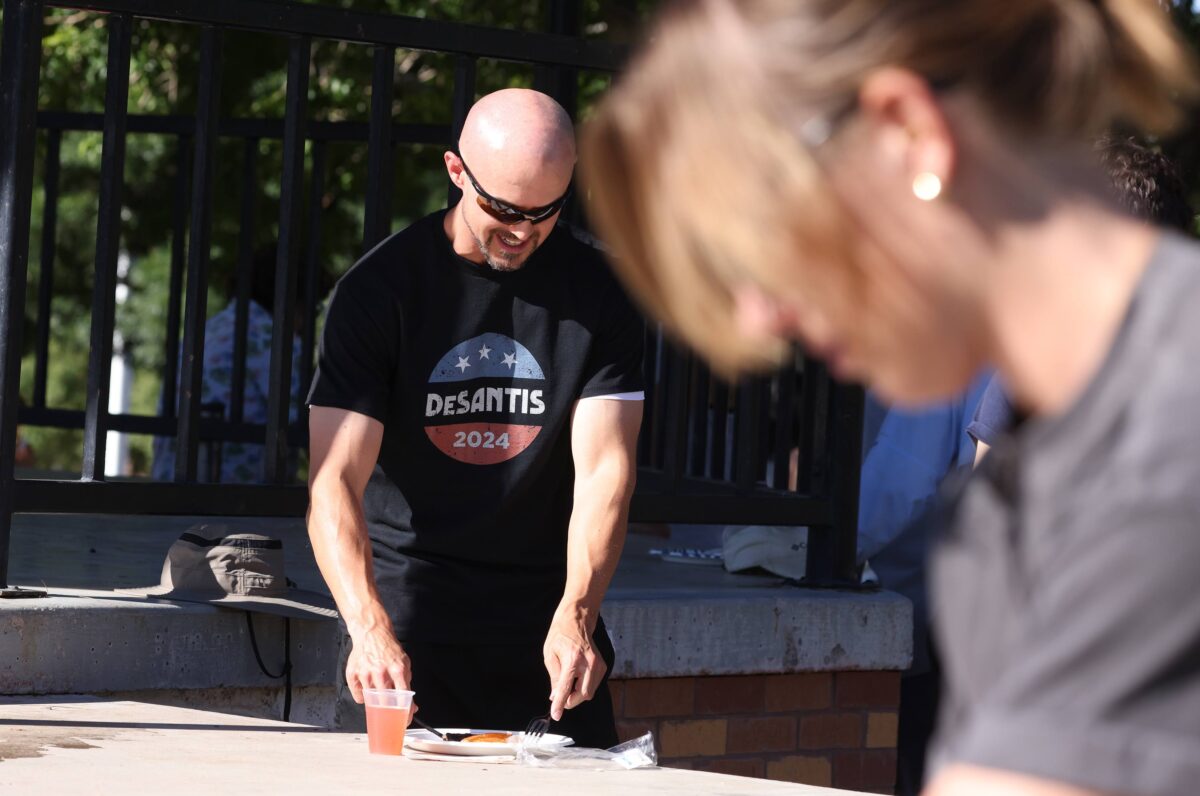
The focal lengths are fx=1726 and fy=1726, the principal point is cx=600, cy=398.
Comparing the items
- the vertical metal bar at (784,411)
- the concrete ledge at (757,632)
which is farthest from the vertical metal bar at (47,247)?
the concrete ledge at (757,632)

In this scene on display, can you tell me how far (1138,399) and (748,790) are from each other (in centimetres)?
201

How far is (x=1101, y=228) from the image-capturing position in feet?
3.25

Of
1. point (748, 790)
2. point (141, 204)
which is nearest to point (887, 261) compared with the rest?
point (748, 790)

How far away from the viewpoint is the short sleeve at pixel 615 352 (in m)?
3.54

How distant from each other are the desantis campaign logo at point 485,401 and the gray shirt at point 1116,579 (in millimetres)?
2508

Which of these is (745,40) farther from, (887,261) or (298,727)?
(298,727)

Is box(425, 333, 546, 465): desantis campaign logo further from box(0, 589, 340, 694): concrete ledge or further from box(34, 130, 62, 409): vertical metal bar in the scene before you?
box(34, 130, 62, 409): vertical metal bar

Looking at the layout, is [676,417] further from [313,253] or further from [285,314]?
[313,253]

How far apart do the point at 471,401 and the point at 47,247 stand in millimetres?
4164

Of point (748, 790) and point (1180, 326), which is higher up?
point (1180, 326)

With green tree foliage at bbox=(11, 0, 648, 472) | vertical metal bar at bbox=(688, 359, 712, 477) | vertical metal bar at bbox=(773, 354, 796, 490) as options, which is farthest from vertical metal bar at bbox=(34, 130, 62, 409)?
Answer: vertical metal bar at bbox=(773, 354, 796, 490)

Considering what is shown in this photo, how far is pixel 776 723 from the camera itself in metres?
4.64

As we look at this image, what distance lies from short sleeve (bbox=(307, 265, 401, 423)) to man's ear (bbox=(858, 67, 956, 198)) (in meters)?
2.40

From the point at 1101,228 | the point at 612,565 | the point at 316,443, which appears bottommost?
the point at 612,565
